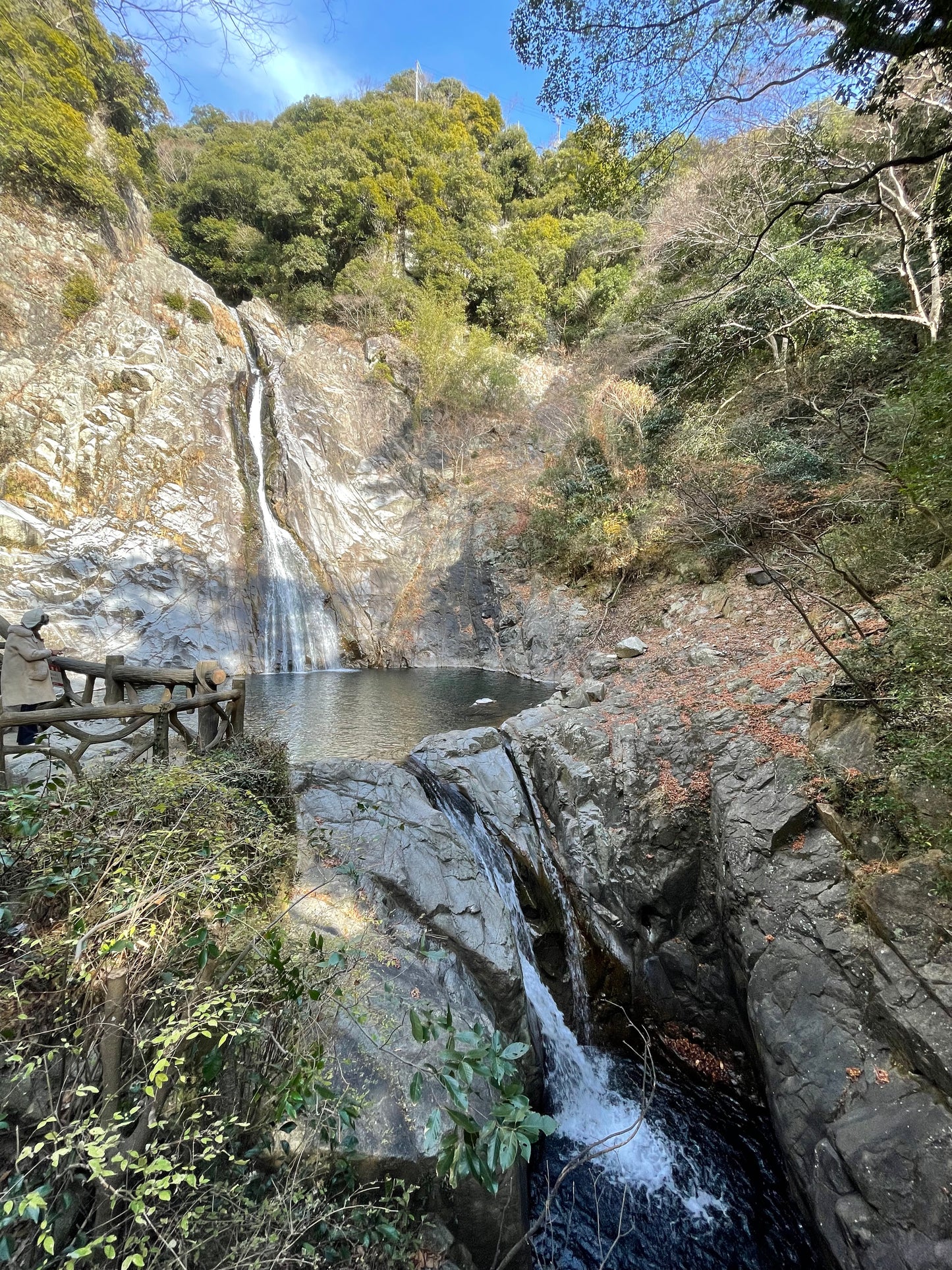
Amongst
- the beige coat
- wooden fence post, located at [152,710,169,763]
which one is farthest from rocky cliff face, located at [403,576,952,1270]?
the beige coat

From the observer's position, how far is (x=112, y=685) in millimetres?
4164

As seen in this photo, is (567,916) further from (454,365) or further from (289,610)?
(454,365)

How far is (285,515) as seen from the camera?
57.2 ft

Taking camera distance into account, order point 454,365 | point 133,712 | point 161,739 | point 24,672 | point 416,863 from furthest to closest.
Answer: point 454,365
point 416,863
point 24,672
point 161,739
point 133,712

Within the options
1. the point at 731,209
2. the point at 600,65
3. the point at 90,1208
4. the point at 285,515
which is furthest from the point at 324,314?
the point at 90,1208

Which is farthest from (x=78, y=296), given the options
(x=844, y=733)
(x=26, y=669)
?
(x=844, y=733)

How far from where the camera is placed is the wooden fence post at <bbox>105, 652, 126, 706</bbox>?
13.4ft

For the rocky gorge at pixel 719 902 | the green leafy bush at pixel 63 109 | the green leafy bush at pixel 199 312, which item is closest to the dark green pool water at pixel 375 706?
the rocky gorge at pixel 719 902

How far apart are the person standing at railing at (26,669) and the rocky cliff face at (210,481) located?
10.2m

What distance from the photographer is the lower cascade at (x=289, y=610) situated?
51.5 feet

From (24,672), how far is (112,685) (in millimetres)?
894

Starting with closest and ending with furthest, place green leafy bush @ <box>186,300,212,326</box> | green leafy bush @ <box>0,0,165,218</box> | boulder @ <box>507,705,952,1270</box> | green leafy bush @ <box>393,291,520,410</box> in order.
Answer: boulder @ <box>507,705,952,1270</box> < green leafy bush @ <box>0,0,165,218</box> < green leafy bush @ <box>186,300,212,326</box> < green leafy bush @ <box>393,291,520,410</box>

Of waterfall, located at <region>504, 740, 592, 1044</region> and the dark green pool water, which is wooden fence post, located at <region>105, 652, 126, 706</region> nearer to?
the dark green pool water

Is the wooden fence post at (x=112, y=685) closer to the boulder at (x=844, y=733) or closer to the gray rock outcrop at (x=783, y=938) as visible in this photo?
the gray rock outcrop at (x=783, y=938)
